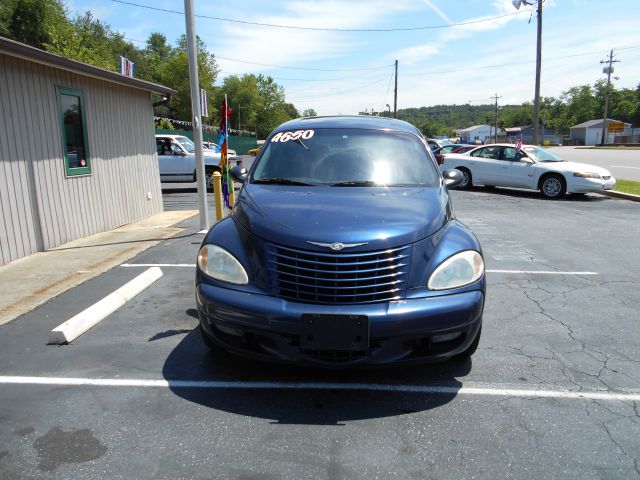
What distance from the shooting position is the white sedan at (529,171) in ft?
44.9

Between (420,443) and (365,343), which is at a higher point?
(365,343)

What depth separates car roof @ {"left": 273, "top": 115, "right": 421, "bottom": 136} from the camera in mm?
4727

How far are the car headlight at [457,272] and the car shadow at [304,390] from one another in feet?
2.11

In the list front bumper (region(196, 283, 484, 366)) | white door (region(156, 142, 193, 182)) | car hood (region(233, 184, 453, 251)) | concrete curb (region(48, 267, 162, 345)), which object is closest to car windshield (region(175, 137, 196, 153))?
white door (region(156, 142, 193, 182))

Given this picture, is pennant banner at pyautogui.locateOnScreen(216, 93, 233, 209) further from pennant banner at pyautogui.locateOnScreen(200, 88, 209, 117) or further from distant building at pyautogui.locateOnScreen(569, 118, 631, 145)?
distant building at pyautogui.locateOnScreen(569, 118, 631, 145)

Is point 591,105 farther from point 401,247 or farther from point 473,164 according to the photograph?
point 401,247

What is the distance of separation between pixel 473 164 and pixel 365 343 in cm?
1449

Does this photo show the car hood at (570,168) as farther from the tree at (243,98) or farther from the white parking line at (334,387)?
the tree at (243,98)

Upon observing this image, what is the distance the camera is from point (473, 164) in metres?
16.2

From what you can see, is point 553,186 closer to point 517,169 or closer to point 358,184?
point 517,169

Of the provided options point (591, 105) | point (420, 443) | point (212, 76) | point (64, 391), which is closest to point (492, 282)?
point (420, 443)

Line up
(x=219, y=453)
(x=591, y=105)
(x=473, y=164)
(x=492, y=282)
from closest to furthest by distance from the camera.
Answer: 1. (x=219, y=453)
2. (x=492, y=282)
3. (x=473, y=164)
4. (x=591, y=105)

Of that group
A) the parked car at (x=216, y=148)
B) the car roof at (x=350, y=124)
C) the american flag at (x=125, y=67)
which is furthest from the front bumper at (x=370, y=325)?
the american flag at (x=125, y=67)

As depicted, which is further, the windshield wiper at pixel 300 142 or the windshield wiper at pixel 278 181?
the windshield wiper at pixel 300 142
